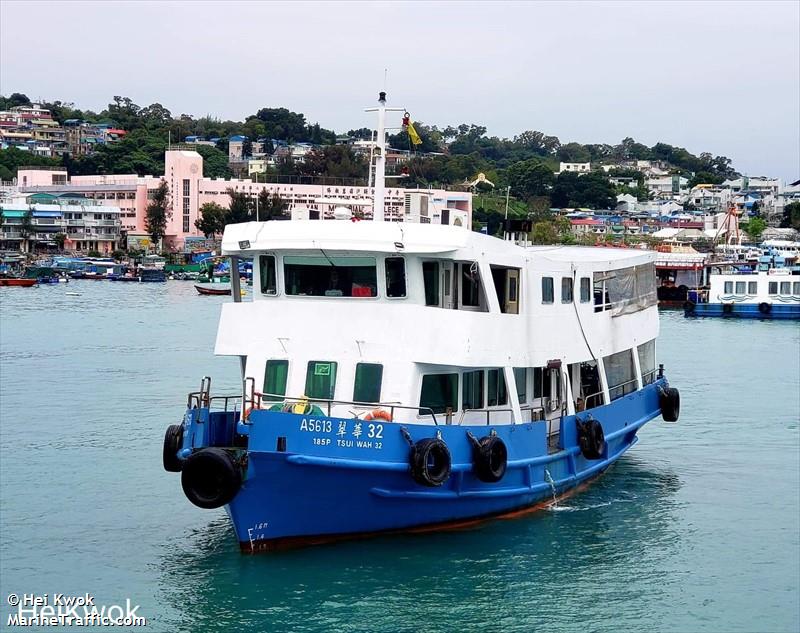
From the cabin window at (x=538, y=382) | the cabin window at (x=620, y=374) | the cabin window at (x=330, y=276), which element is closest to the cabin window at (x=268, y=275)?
the cabin window at (x=330, y=276)

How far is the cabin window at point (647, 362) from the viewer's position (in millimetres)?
25922

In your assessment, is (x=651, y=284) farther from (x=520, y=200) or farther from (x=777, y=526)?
(x=520, y=200)

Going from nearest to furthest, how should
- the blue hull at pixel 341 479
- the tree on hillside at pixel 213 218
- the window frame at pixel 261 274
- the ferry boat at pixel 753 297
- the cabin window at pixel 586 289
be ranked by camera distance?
the blue hull at pixel 341 479
the window frame at pixel 261 274
the cabin window at pixel 586 289
the ferry boat at pixel 753 297
the tree on hillside at pixel 213 218

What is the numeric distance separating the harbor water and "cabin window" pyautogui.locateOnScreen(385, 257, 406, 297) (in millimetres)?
3450

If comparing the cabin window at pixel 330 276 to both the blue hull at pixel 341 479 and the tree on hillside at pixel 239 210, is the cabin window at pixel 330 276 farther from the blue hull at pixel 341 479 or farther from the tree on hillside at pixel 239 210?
the tree on hillside at pixel 239 210

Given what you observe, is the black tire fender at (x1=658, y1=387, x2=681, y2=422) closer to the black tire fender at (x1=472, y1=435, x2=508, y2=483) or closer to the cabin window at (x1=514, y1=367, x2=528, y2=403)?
the cabin window at (x1=514, y1=367, x2=528, y2=403)

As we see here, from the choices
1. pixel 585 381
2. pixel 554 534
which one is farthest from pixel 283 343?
pixel 585 381

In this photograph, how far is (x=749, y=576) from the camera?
18.8 meters

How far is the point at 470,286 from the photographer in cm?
1908

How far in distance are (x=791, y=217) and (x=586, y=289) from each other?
122 metres

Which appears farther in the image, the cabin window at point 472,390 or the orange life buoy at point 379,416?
the cabin window at point 472,390

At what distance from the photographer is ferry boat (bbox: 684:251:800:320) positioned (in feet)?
225

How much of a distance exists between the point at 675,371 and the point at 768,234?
98.0 meters

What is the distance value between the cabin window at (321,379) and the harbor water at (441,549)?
2.11 m
